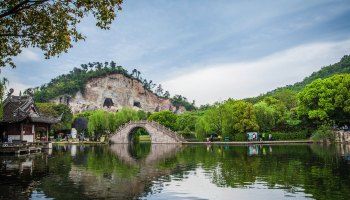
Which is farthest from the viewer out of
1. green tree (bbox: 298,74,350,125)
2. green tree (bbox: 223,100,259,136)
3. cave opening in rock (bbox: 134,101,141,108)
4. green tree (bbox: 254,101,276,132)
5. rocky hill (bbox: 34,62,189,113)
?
cave opening in rock (bbox: 134,101,141,108)

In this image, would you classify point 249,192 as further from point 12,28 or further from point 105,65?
point 105,65

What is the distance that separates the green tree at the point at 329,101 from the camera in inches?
2199

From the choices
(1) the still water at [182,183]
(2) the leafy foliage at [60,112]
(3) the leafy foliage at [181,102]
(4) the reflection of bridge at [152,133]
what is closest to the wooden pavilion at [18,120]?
(1) the still water at [182,183]

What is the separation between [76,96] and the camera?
138250 millimetres

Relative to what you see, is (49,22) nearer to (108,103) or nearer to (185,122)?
(185,122)

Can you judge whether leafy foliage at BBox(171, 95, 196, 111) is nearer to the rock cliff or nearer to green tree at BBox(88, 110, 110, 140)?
the rock cliff

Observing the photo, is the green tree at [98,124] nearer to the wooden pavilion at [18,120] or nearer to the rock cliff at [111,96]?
the wooden pavilion at [18,120]

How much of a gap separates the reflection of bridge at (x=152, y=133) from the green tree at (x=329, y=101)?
71.9 ft

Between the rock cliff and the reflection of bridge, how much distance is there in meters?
66.9

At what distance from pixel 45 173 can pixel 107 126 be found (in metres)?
57.1

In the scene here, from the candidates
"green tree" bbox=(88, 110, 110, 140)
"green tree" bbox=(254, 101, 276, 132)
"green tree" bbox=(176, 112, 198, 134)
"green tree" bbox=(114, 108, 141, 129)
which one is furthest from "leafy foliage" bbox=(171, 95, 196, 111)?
"green tree" bbox=(254, 101, 276, 132)

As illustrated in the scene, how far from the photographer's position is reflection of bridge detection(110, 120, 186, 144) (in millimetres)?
67750

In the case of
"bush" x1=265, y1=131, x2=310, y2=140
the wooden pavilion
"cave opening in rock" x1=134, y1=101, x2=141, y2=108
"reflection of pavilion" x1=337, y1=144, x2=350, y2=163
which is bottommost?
"reflection of pavilion" x1=337, y1=144, x2=350, y2=163

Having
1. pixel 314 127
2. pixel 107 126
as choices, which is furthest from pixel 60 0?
pixel 107 126
